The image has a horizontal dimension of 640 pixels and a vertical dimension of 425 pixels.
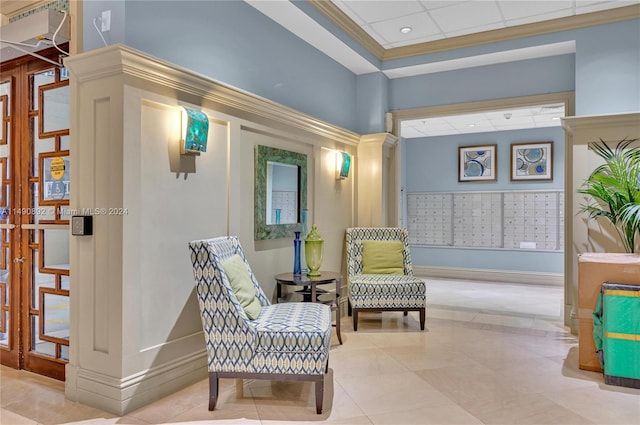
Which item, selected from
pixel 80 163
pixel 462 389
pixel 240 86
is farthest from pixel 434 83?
pixel 80 163

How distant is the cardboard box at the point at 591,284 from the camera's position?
308cm

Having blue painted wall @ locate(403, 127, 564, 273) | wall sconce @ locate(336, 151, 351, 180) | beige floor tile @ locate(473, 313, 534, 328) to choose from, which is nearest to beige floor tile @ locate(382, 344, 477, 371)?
beige floor tile @ locate(473, 313, 534, 328)

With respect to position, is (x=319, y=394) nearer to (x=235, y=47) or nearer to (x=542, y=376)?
(x=542, y=376)

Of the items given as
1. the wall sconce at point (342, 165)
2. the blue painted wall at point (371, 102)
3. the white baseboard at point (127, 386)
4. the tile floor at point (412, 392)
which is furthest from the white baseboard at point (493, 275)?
the white baseboard at point (127, 386)

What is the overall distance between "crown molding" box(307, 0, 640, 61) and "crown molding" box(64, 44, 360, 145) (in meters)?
1.13

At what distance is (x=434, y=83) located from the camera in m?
5.27

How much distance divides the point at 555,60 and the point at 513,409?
374 cm

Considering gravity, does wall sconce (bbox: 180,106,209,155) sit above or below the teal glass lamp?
above

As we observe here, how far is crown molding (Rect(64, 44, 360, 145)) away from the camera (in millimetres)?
2404

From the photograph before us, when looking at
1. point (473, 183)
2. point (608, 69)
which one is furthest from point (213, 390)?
point (473, 183)

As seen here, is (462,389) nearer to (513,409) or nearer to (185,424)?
(513,409)

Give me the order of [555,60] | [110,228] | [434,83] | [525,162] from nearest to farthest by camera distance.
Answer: [110,228]
[555,60]
[434,83]
[525,162]

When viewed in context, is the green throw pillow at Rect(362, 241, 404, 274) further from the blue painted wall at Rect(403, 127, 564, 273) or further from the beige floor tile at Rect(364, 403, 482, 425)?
the blue painted wall at Rect(403, 127, 564, 273)

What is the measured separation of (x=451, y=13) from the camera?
414cm
